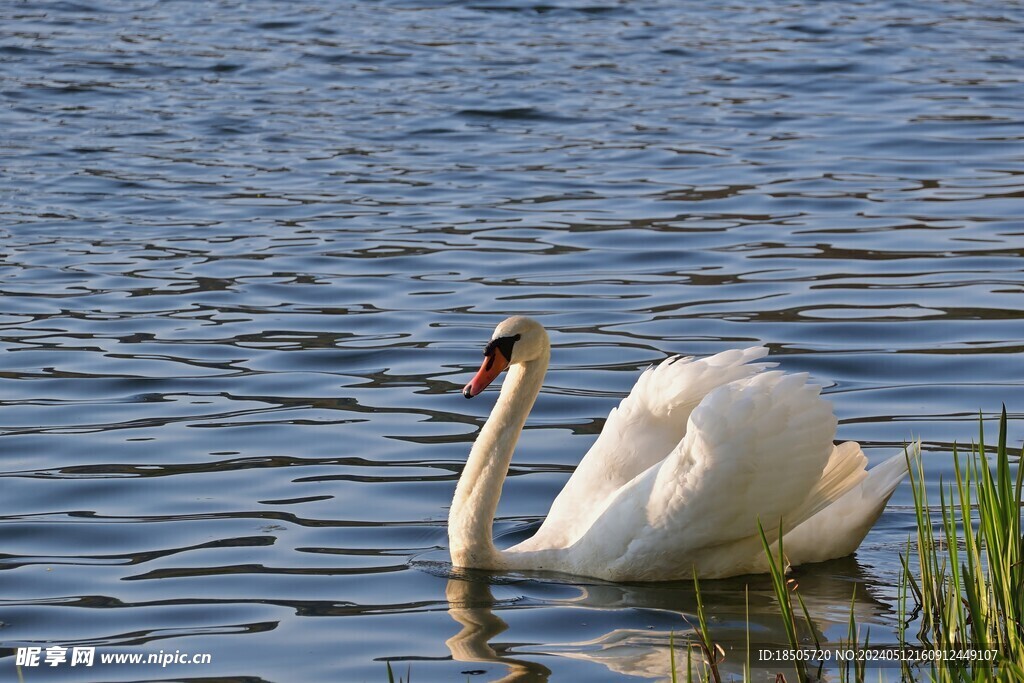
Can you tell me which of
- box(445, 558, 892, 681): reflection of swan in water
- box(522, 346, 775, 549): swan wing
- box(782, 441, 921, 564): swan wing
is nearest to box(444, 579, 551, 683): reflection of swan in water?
box(445, 558, 892, 681): reflection of swan in water

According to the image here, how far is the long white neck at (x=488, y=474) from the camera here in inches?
273

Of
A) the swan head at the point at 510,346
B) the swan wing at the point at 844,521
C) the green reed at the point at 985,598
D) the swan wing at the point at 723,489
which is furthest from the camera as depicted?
the swan head at the point at 510,346

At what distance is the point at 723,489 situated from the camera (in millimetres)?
6527

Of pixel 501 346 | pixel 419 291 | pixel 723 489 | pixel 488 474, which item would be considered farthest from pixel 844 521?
pixel 419 291

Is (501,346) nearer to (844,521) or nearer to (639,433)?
(639,433)

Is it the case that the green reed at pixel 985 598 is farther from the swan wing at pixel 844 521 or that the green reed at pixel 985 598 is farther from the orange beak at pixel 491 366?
the orange beak at pixel 491 366

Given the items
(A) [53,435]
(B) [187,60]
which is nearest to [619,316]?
(A) [53,435]

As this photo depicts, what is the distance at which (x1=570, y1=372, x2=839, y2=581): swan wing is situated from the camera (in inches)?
256

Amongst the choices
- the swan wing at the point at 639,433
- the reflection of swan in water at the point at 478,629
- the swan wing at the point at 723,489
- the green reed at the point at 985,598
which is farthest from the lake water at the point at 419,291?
the green reed at the point at 985,598

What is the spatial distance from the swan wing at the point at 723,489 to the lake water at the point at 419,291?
14 cm

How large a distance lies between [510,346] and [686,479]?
3.57 ft

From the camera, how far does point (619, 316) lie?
1084 centimetres

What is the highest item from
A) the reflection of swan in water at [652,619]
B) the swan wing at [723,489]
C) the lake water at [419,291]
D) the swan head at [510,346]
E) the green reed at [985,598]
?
the green reed at [985,598]

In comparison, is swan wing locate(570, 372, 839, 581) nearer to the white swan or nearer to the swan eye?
the white swan
